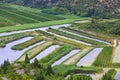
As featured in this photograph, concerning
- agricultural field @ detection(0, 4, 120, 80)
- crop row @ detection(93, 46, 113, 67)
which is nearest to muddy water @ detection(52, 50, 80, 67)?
agricultural field @ detection(0, 4, 120, 80)

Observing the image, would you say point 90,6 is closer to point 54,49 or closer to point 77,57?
point 54,49

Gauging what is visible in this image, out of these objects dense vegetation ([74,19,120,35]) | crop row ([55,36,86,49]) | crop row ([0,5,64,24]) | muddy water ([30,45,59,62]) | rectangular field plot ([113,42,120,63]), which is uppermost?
rectangular field plot ([113,42,120,63])

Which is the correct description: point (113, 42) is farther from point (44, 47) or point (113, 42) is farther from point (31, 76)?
point (31, 76)

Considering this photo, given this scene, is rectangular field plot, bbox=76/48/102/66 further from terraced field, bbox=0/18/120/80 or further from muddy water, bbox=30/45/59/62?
muddy water, bbox=30/45/59/62

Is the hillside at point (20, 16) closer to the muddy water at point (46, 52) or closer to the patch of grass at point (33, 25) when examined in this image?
the patch of grass at point (33, 25)

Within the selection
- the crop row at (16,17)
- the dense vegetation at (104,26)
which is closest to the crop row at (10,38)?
the dense vegetation at (104,26)

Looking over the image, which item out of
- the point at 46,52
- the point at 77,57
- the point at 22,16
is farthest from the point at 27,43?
the point at 22,16

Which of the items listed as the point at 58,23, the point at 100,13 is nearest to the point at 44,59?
the point at 58,23
